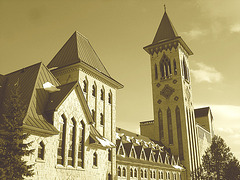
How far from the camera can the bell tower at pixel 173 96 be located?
2483 inches

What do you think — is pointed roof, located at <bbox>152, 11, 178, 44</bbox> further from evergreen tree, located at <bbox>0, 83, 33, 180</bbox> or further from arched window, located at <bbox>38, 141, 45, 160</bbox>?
evergreen tree, located at <bbox>0, 83, 33, 180</bbox>

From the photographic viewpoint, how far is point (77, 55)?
102 ft

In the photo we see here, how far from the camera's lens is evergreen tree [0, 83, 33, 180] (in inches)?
573

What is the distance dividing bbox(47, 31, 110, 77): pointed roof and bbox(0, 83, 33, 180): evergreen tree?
14.0 metres

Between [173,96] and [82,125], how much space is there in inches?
1824

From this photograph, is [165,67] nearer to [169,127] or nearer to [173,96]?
[173,96]

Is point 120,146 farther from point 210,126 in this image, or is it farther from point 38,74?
point 210,126

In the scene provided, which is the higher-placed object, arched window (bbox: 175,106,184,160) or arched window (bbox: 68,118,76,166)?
arched window (bbox: 175,106,184,160)

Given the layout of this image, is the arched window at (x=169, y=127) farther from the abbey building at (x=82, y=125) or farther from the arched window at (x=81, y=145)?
the arched window at (x=81, y=145)

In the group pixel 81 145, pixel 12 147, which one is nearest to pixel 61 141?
pixel 81 145

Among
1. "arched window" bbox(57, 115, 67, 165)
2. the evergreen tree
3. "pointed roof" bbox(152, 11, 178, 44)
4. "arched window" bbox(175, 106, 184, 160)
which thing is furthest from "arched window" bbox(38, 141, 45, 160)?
"pointed roof" bbox(152, 11, 178, 44)

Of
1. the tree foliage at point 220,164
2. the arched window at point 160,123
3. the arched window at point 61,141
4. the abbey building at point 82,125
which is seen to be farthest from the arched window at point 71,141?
the arched window at point 160,123

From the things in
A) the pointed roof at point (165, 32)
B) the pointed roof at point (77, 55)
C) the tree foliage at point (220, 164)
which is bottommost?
the tree foliage at point (220, 164)

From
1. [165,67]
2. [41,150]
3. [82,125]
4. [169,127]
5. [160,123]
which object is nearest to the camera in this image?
[41,150]
